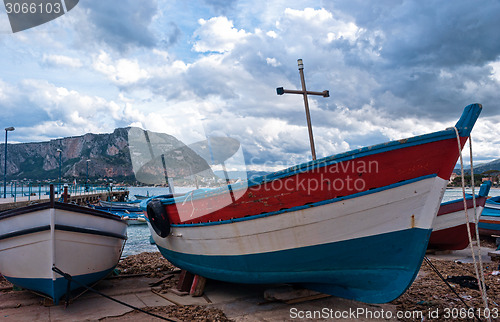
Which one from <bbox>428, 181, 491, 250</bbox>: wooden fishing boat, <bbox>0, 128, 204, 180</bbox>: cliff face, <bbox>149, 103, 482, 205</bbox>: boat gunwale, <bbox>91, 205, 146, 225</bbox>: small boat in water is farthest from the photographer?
<bbox>0, 128, 204, 180</bbox>: cliff face

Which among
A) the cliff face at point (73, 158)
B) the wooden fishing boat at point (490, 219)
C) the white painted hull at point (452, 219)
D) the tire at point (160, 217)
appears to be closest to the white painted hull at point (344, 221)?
the tire at point (160, 217)

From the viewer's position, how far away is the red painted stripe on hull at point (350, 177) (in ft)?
13.2

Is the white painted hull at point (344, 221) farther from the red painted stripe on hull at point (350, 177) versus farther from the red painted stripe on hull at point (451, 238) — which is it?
the red painted stripe on hull at point (451, 238)

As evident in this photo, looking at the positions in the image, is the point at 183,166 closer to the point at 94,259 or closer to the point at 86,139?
the point at 94,259

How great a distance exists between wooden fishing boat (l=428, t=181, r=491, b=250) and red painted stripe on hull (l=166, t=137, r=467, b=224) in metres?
5.07

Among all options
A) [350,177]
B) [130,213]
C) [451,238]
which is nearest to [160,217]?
[350,177]

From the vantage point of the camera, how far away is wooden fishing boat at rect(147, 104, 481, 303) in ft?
13.4

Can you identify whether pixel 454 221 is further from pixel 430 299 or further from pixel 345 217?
pixel 345 217

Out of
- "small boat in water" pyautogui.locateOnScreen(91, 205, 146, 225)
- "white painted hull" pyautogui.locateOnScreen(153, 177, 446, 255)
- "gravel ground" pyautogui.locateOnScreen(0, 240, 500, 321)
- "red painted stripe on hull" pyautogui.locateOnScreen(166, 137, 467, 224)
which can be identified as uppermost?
"red painted stripe on hull" pyautogui.locateOnScreen(166, 137, 467, 224)

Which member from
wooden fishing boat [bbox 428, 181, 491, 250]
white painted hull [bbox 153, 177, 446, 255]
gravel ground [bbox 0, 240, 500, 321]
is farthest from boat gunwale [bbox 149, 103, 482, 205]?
wooden fishing boat [bbox 428, 181, 491, 250]

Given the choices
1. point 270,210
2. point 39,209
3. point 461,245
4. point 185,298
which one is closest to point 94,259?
point 39,209

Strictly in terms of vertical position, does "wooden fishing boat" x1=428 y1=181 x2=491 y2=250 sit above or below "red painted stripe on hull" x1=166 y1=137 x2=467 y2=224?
below

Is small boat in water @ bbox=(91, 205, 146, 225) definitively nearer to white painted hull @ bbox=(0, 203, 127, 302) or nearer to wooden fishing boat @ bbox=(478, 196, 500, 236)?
white painted hull @ bbox=(0, 203, 127, 302)

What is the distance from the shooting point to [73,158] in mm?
143125
